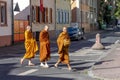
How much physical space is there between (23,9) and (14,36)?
5977 mm

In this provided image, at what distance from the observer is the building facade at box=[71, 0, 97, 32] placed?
70.6m

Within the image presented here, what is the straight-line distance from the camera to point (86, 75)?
16531 millimetres

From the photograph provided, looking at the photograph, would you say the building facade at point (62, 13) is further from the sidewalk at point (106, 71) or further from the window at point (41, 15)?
the sidewalk at point (106, 71)

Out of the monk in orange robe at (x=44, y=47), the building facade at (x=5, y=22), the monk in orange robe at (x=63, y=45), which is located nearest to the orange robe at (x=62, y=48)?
the monk in orange robe at (x=63, y=45)

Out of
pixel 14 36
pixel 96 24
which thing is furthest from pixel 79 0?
pixel 14 36

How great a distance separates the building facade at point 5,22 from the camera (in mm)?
35656

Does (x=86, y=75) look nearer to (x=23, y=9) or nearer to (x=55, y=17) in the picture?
(x=23, y=9)

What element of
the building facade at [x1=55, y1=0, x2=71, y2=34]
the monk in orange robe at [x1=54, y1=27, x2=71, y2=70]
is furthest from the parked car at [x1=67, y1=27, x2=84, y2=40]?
the monk in orange robe at [x1=54, y1=27, x2=71, y2=70]

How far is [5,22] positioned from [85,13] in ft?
146

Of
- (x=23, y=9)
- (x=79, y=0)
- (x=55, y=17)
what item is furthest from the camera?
(x=79, y=0)

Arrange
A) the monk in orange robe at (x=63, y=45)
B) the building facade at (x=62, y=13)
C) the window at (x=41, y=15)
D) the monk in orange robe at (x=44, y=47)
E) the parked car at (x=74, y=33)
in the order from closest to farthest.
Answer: the monk in orange robe at (x=63, y=45) → the monk in orange robe at (x=44, y=47) → the window at (x=41, y=15) → the parked car at (x=74, y=33) → the building facade at (x=62, y=13)

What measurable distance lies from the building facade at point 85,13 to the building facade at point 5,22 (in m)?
32.8

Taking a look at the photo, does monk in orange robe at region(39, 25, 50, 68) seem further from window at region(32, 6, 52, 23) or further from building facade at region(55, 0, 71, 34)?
building facade at region(55, 0, 71, 34)

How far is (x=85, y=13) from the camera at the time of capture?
80.3 metres
